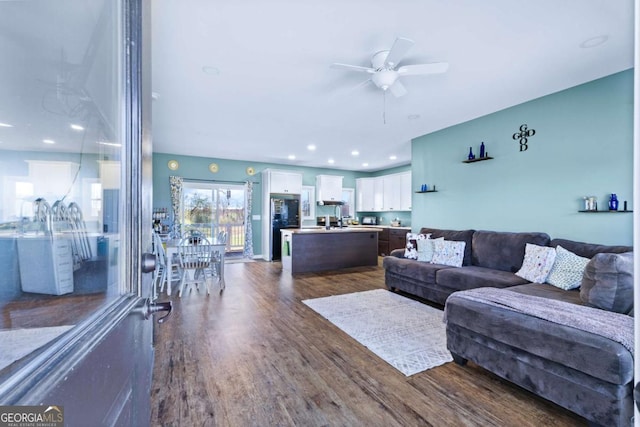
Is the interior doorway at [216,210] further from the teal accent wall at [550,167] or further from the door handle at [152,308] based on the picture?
the door handle at [152,308]

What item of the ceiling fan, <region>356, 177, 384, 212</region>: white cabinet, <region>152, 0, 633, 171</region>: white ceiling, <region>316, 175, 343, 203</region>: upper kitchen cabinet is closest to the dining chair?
<region>152, 0, 633, 171</region>: white ceiling

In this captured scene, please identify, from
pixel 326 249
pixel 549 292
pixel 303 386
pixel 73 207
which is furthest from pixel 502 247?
pixel 73 207

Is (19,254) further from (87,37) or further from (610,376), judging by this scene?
(610,376)

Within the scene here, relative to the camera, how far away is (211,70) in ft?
9.12

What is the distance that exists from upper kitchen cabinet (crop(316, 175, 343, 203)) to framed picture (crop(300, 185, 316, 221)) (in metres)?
0.15

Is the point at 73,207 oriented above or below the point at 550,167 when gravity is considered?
below

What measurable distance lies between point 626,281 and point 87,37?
3.03 m

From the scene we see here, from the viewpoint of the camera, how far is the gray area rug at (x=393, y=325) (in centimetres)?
239

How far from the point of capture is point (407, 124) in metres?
4.55

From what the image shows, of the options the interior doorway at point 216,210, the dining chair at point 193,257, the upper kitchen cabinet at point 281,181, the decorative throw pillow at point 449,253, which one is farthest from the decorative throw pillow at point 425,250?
the interior doorway at point 216,210

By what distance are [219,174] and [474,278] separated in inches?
241

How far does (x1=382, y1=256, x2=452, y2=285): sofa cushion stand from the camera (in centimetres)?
367

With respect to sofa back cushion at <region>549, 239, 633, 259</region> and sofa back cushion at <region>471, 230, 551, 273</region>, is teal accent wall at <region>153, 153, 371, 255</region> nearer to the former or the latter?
sofa back cushion at <region>471, 230, 551, 273</region>

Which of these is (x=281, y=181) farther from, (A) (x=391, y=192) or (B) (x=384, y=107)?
(B) (x=384, y=107)
